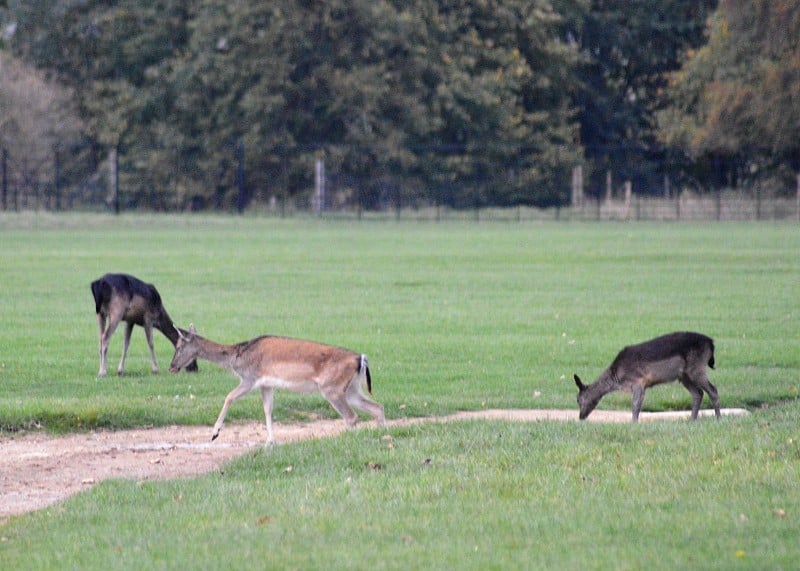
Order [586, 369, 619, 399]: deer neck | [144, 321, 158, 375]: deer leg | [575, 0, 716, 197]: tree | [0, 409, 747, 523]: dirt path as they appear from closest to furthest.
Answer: [0, 409, 747, 523]: dirt path
[586, 369, 619, 399]: deer neck
[144, 321, 158, 375]: deer leg
[575, 0, 716, 197]: tree

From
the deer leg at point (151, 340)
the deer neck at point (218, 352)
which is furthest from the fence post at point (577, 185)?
the deer neck at point (218, 352)

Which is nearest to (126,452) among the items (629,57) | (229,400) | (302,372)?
(229,400)

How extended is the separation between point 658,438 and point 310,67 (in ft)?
193

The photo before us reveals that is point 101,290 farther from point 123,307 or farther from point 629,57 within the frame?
point 629,57

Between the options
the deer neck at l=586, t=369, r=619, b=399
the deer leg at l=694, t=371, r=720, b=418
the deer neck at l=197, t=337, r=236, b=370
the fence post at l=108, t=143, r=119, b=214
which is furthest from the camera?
the fence post at l=108, t=143, r=119, b=214

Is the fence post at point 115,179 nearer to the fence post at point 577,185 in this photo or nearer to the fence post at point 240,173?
the fence post at point 240,173

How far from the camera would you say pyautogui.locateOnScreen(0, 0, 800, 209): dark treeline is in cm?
6256

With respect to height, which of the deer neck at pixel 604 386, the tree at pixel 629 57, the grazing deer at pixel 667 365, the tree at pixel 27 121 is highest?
the tree at pixel 629 57

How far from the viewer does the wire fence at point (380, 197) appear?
6000 cm

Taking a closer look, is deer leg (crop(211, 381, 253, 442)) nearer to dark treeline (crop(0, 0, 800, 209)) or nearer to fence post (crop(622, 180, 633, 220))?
fence post (crop(622, 180, 633, 220))

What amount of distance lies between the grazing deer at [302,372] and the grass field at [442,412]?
64cm

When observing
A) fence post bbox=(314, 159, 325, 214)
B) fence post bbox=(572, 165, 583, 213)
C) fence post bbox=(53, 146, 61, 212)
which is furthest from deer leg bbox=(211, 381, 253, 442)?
fence post bbox=(572, 165, 583, 213)

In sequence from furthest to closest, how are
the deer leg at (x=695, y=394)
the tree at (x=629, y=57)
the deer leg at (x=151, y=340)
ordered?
1. the tree at (x=629, y=57)
2. the deer leg at (x=151, y=340)
3. the deer leg at (x=695, y=394)

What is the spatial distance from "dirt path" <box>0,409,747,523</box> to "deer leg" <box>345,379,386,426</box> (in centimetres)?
21
